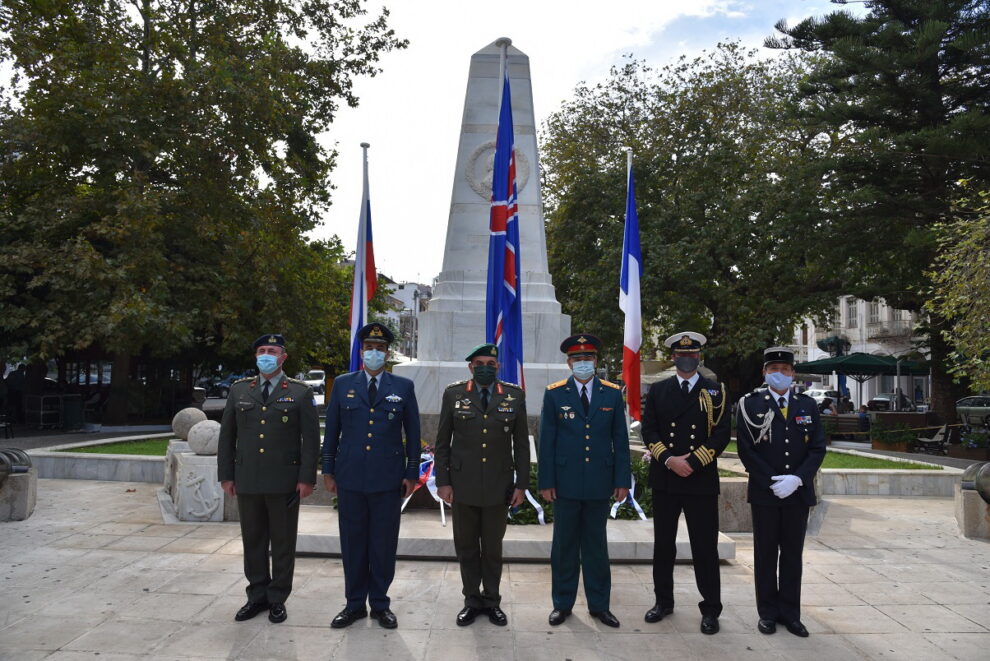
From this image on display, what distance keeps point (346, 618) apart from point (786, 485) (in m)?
2.73

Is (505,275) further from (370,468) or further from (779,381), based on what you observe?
(779,381)

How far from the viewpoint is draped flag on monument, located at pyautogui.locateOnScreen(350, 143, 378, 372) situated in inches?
387

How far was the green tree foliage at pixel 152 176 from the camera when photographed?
15375 millimetres

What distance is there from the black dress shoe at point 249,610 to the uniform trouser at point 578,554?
1.82 m

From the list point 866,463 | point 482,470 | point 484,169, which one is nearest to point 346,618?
point 482,470

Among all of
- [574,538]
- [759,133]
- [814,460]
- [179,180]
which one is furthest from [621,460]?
[759,133]

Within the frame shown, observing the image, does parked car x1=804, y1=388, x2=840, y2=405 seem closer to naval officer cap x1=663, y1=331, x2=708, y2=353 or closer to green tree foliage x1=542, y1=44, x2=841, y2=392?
green tree foliage x1=542, y1=44, x2=841, y2=392

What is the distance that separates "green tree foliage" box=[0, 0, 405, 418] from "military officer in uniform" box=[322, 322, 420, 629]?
37.7 feet

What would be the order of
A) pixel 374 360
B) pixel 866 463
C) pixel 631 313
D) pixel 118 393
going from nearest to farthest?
pixel 374 360 → pixel 631 313 → pixel 866 463 → pixel 118 393

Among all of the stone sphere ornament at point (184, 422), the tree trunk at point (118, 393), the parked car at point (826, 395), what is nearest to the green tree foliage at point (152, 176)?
the tree trunk at point (118, 393)

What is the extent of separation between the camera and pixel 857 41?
1520 centimetres

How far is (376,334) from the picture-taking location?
4.90 meters

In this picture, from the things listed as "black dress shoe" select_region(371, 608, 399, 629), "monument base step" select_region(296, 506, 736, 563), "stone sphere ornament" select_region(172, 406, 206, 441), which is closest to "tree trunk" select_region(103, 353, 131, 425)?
"stone sphere ornament" select_region(172, 406, 206, 441)

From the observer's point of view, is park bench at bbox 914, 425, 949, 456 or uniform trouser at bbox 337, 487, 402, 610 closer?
uniform trouser at bbox 337, 487, 402, 610
